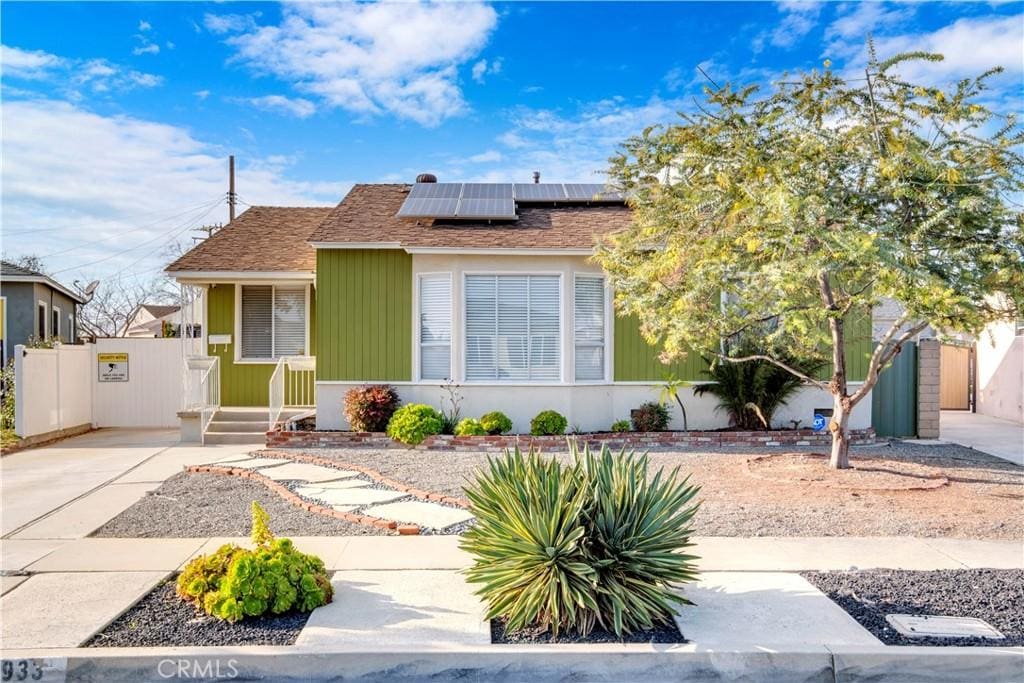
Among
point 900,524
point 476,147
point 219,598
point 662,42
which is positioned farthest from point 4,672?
point 476,147

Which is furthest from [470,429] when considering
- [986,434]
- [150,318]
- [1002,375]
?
[150,318]

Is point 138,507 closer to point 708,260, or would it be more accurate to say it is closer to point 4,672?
point 4,672

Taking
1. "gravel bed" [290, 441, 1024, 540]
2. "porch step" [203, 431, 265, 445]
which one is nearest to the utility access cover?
"gravel bed" [290, 441, 1024, 540]

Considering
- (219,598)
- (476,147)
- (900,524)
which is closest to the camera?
(219,598)

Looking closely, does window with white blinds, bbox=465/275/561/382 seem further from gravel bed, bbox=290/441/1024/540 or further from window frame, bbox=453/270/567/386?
gravel bed, bbox=290/441/1024/540

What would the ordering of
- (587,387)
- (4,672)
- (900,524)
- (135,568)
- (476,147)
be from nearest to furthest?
(4,672) < (135,568) < (900,524) < (587,387) < (476,147)

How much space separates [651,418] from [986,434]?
7207mm

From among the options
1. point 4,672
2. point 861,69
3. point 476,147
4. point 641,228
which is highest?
point 476,147

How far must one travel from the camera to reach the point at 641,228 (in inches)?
366

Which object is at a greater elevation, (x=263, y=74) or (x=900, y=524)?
(x=263, y=74)

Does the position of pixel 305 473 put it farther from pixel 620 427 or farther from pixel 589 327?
pixel 589 327

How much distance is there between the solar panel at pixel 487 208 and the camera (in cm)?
1187

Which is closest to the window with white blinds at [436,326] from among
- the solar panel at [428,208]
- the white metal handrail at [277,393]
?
the solar panel at [428,208]

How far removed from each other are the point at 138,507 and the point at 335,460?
293 centimetres
